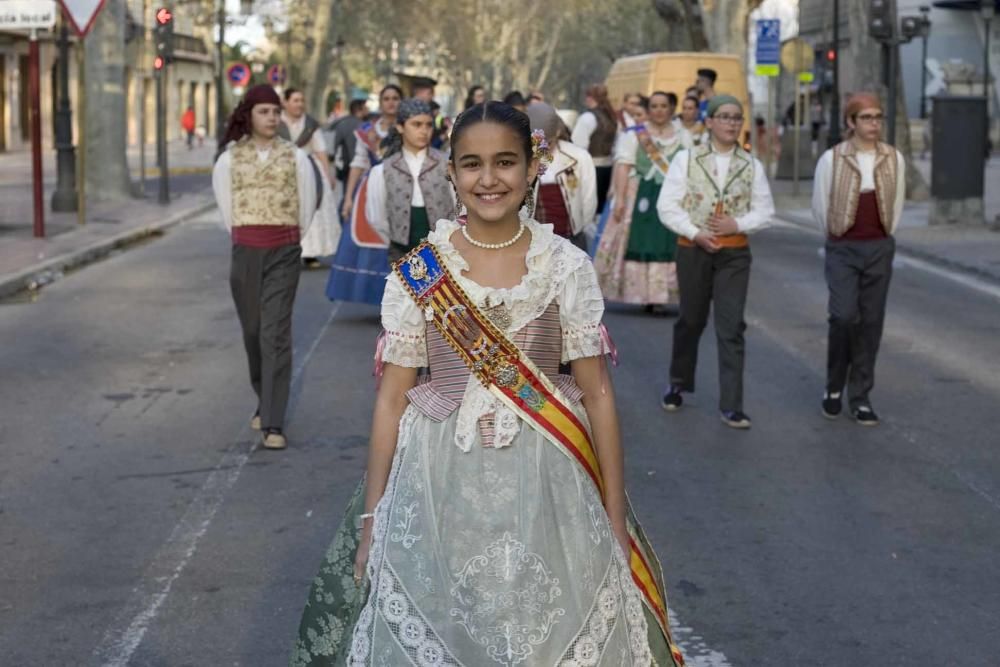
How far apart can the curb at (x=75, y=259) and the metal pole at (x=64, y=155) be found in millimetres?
1438

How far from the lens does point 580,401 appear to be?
148 inches

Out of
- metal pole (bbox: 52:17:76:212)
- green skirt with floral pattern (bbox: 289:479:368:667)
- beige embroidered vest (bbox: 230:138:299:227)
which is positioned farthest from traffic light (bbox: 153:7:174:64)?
green skirt with floral pattern (bbox: 289:479:368:667)

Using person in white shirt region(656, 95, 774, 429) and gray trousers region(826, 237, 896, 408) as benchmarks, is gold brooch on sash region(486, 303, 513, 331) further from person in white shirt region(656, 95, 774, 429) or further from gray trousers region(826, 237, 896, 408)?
gray trousers region(826, 237, 896, 408)

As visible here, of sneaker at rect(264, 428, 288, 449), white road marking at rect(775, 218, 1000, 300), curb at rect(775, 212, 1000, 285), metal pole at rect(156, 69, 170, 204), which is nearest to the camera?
sneaker at rect(264, 428, 288, 449)

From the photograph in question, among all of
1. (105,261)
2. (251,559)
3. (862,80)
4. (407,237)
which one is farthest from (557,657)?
(862,80)

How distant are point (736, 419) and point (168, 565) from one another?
3763mm

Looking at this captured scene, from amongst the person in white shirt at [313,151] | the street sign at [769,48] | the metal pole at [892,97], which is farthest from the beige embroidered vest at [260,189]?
the street sign at [769,48]

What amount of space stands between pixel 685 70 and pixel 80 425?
69.6 feet

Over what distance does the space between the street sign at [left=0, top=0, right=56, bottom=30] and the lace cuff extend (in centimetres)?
1631

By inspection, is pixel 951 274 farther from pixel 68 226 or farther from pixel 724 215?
pixel 68 226

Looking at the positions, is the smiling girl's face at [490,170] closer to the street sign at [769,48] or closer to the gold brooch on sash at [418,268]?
the gold brooch on sash at [418,268]

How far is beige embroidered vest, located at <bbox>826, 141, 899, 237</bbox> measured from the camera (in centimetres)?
940

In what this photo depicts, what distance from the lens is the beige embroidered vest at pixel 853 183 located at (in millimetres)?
9398

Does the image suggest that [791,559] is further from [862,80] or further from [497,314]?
[862,80]
